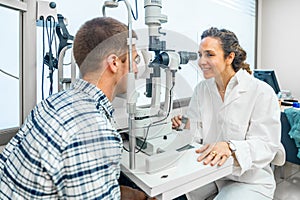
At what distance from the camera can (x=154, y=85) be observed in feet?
3.38

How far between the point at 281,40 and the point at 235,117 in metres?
2.34

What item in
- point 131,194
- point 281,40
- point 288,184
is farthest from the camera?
point 281,40

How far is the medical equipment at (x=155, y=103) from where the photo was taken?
0.97 meters

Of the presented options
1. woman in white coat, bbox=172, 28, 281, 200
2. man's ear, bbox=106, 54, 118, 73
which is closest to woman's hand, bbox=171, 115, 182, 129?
woman in white coat, bbox=172, 28, 281, 200

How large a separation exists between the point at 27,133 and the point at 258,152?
1051 mm

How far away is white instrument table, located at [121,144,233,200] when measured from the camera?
80 centimetres

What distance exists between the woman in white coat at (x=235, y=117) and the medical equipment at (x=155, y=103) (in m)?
0.18

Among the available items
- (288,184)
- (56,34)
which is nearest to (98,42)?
(56,34)

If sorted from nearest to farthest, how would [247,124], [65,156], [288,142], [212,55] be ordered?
[65,156] < [247,124] < [212,55] < [288,142]

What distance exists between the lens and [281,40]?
317cm

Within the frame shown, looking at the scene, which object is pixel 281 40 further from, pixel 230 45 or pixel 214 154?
pixel 214 154

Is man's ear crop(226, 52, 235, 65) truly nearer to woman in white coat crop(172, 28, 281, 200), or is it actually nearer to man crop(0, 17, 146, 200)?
woman in white coat crop(172, 28, 281, 200)

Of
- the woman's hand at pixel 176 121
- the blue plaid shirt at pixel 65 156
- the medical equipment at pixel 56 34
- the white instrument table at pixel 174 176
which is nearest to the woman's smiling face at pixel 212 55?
the woman's hand at pixel 176 121

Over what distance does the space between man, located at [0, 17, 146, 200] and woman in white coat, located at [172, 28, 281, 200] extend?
1.60ft
